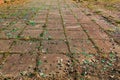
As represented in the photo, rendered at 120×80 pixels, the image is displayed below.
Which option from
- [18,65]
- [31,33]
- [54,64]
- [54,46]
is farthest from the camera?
[31,33]

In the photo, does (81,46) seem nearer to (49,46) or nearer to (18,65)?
(49,46)

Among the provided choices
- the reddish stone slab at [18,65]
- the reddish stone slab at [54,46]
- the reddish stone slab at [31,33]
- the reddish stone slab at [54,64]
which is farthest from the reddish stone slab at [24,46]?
the reddish stone slab at [31,33]

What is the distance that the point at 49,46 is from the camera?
281 inches

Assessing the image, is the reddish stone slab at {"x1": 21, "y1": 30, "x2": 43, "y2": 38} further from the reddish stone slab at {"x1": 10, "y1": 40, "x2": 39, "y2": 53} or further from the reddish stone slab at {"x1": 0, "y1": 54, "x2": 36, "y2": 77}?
the reddish stone slab at {"x1": 0, "y1": 54, "x2": 36, "y2": 77}

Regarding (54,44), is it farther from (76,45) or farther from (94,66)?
(94,66)

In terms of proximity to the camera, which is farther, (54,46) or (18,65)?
(54,46)

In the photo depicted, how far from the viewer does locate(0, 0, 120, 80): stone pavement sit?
5.53 metres

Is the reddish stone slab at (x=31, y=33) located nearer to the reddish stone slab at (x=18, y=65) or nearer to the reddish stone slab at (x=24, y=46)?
the reddish stone slab at (x=24, y=46)

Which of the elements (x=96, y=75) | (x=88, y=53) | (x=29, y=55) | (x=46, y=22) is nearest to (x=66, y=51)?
(x=88, y=53)

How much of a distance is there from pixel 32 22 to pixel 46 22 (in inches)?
28.1

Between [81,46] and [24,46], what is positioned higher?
[24,46]

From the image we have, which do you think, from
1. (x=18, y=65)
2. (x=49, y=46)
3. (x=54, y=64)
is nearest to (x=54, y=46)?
(x=49, y=46)

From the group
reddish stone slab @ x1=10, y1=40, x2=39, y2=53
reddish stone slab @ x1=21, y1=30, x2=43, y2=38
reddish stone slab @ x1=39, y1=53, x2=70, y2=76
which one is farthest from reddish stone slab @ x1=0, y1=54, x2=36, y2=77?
reddish stone slab @ x1=21, y1=30, x2=43, y2=38

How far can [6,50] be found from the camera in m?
6.64
